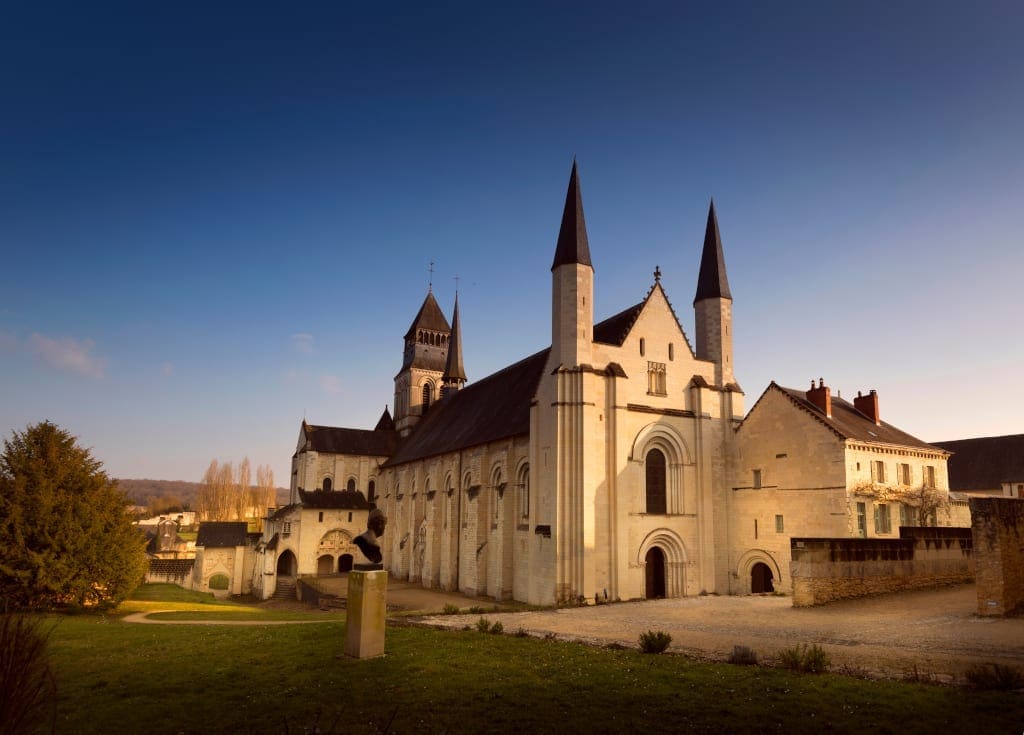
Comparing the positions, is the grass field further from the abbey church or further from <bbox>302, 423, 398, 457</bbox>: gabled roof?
<bbox>302, 423, 398, 457</bbox>: gabled roof

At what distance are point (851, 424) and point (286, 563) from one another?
130ft

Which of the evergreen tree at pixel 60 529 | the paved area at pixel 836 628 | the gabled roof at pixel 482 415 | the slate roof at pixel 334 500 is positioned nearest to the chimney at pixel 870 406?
the paved area at pixel 836 628

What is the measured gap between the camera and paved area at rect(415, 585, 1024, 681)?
39.5ft

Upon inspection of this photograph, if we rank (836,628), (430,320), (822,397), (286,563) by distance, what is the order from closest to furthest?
(836,628), (822,397), (286,563), (430,320)

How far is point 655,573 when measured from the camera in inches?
1161

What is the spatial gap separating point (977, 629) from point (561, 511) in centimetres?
1481

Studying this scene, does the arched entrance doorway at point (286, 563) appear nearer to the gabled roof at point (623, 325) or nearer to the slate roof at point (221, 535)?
the slate roof at point (221, 535)

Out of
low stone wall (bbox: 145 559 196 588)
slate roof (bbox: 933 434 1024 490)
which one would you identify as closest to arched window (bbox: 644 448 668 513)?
slate roof (bbox: 933 434 1024 490)

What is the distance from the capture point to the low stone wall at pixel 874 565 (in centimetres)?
1967

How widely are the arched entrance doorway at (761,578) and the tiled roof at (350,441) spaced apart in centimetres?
3404

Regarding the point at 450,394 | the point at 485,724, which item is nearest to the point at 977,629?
the point at 485,724

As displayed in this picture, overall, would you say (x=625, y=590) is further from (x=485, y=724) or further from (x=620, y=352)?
(x=485, y=724)

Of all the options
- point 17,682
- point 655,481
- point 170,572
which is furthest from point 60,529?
point 170,572

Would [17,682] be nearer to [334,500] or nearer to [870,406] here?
[870,406]
